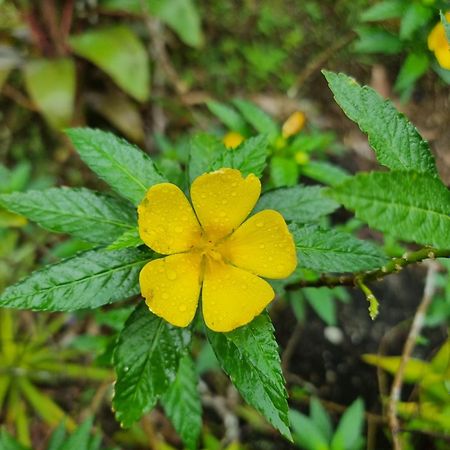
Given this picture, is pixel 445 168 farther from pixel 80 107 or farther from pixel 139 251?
pixel 139 251

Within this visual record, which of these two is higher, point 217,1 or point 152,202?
point 152,202

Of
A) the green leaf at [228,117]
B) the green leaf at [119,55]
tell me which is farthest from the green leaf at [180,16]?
the green leaf at [228,117]

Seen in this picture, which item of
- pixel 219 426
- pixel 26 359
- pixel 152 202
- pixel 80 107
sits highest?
pixel 152 202

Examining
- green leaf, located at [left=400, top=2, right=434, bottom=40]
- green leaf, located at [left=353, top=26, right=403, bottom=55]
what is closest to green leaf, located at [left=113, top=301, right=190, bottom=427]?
green leaf, located at [left=400, top=2, right=434, bottom=40]

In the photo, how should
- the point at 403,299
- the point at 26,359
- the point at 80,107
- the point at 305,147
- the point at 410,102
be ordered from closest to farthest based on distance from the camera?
the point at 305,147 → the point at 26,359 → the point at 403,299 → the point at 80,107 → the point at 410,102

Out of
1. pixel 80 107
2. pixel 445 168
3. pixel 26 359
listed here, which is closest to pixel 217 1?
pixel 80 107

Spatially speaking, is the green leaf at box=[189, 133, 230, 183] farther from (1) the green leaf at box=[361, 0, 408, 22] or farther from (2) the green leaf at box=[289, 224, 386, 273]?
(1) the green leaf at box=[361, 0, 408, 22]

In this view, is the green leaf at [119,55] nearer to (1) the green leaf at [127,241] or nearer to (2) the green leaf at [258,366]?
(1) the green leaf at [127,241]
